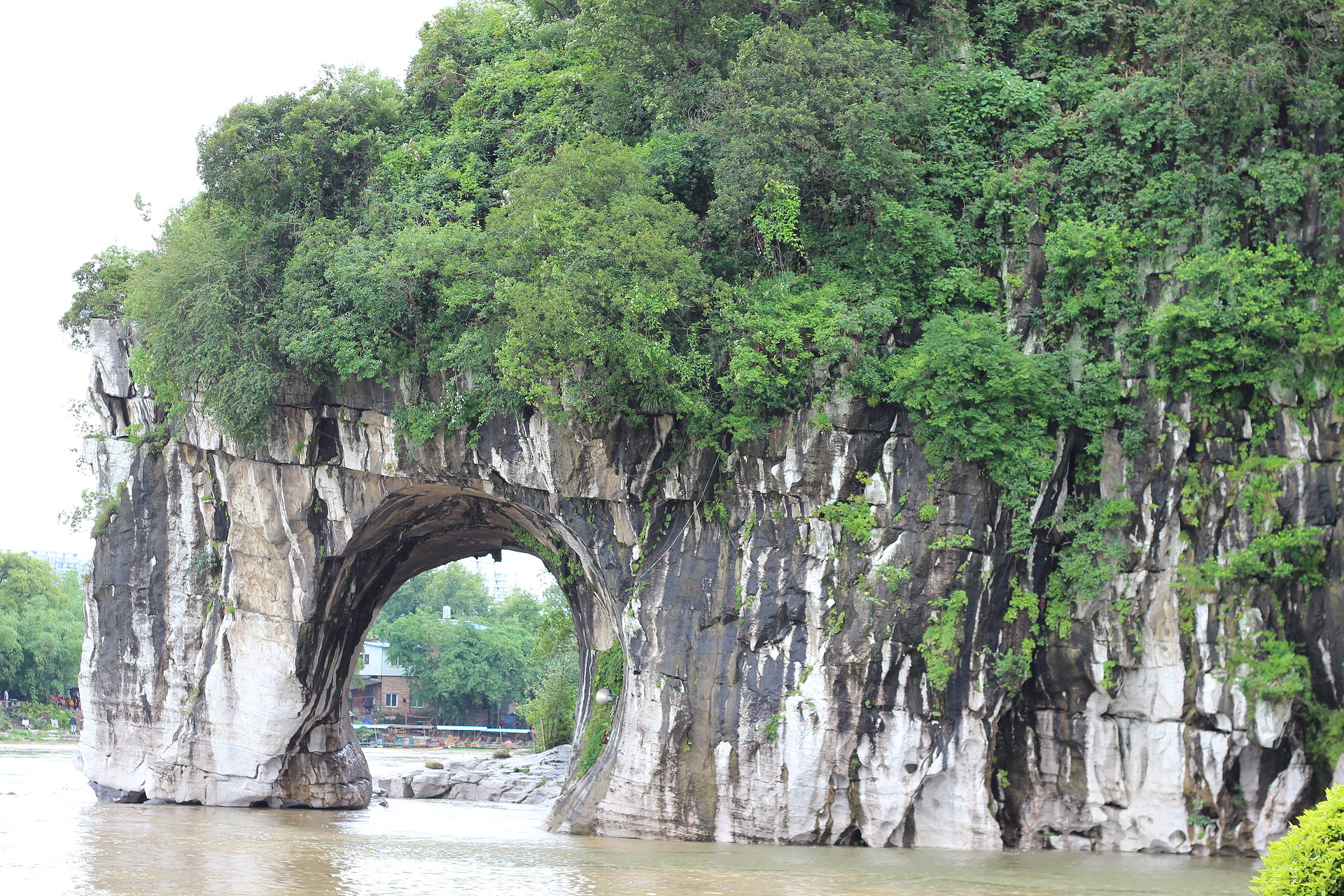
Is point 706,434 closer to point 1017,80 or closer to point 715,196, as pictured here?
point 715,196

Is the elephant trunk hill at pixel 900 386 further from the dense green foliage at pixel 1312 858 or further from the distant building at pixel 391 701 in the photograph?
the distant building at pixel 391 701

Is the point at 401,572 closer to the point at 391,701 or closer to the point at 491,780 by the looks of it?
the point at 491,780

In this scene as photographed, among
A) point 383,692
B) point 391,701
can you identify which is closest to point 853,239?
point 383,692

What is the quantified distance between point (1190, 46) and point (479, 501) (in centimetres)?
1122

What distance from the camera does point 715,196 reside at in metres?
14.0

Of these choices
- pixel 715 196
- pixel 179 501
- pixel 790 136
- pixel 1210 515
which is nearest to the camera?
pixel 1210 515

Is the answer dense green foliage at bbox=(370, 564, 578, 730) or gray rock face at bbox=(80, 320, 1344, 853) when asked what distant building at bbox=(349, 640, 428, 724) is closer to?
dense green foliage at bbox=(370, 564, 578, 730)

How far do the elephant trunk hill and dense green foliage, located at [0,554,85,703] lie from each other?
24.7m

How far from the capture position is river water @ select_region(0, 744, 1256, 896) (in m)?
9.13

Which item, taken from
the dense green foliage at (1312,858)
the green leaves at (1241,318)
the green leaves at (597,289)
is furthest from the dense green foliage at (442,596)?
the dense green foliage at (1312,858)

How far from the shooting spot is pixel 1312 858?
5230mm

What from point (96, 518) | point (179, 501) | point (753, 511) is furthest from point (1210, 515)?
point (96, 518)

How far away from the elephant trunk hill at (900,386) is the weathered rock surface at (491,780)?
578 centimetres

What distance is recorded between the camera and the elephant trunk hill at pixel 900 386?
11859 millimetres
